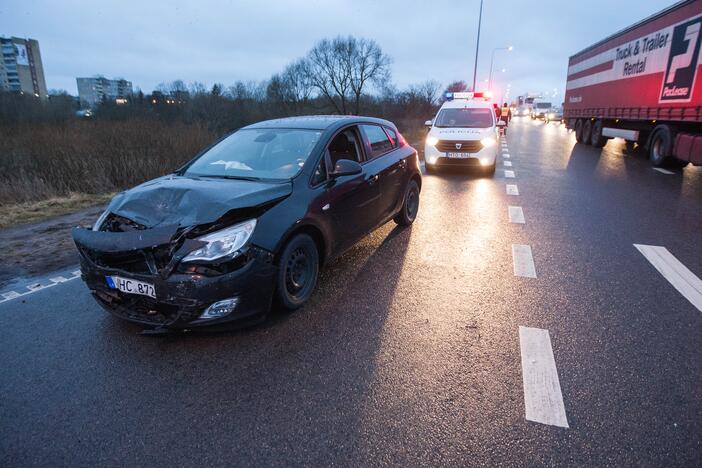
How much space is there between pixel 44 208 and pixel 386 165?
6979 mm

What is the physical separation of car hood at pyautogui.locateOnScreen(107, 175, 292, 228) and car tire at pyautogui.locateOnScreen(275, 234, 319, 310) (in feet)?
1.44

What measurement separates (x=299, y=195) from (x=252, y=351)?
1.35 m

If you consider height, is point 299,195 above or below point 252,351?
above

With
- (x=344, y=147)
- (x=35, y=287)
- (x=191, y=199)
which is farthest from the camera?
(x=344, y=147)

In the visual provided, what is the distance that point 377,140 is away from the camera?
5266 millimetres

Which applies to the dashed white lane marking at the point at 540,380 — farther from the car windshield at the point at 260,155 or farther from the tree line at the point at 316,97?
the tree line at the point at 316,97

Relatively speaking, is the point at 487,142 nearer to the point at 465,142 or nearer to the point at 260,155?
the point at 465,142

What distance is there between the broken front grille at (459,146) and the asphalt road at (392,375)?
19.8 feet

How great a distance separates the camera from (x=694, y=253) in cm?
494

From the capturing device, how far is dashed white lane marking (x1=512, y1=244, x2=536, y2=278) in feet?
14.4

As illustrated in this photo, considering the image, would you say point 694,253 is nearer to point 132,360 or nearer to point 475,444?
point 475,444

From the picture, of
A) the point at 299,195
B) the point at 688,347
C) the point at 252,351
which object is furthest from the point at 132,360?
the point at 688,347

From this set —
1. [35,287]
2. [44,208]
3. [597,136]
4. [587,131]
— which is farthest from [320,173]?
[587,131]

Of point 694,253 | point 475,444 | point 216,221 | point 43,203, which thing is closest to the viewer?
point 475,444
